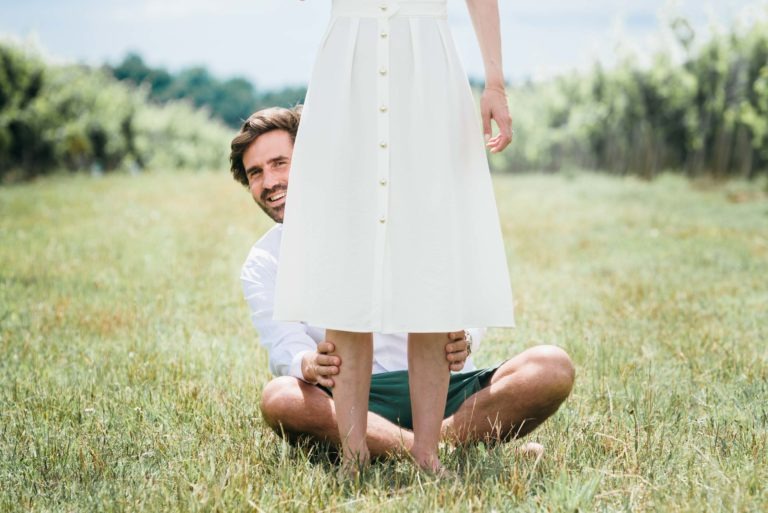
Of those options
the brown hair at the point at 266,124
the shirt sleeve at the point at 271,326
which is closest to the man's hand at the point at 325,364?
the shirt sleeve at the point at 271,326

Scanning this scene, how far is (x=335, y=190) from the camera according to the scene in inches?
94.7

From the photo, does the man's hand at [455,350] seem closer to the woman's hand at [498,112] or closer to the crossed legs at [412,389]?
the crossed legs at [412,389]

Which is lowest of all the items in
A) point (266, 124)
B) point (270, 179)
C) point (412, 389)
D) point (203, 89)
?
point (412, 389)

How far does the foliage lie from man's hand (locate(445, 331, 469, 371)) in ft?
64.7

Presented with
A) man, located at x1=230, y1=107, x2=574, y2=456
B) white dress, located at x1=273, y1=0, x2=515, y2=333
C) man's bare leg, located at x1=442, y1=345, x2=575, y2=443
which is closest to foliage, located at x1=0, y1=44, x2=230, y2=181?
man, located at x1=230, y1=107, x2=574, y2=456

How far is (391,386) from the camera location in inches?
119

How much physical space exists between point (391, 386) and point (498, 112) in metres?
1.09

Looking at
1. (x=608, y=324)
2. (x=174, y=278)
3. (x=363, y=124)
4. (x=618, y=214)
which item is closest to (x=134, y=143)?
(x=618, y=214)

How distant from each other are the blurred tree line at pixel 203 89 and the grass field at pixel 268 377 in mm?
75730

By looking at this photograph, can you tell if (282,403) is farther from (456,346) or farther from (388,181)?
(388,181)

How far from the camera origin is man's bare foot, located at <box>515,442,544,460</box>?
8.80ft

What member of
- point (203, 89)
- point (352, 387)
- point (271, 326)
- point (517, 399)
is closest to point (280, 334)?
point (271, 326)

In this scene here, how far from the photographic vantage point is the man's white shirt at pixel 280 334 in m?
3.03

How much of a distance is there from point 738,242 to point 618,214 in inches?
150
